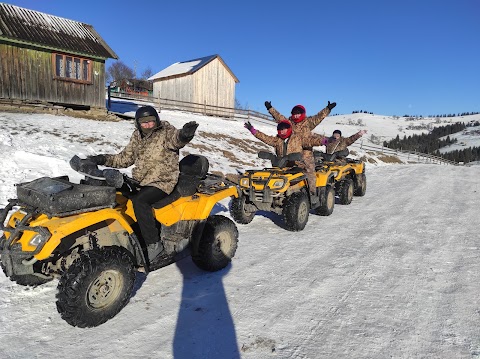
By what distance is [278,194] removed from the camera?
596cm

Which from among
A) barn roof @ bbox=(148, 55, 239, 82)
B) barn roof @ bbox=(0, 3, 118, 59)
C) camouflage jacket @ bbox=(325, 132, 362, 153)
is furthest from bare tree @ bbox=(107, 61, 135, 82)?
camouflage jacket @ bbox=(325, 132, 362, 153)

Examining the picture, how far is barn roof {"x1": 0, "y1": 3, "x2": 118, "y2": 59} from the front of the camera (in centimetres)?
1477

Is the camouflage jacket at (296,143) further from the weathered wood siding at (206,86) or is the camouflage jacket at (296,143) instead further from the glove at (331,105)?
the weathered wood siding at (206,86)

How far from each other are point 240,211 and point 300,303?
293 centimetres

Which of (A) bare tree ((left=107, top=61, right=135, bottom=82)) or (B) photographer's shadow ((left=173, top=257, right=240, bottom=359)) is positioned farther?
(A) bare tree ((left=107, top=61, right=135, bottom=82))

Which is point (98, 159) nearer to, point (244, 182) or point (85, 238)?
point (85, 238)

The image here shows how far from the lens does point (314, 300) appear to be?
3646 mm

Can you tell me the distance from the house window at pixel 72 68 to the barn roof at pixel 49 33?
0.48 meters

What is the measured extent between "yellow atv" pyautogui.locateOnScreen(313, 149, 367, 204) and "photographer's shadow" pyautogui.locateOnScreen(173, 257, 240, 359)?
441 cm

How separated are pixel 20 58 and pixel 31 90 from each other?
140cm

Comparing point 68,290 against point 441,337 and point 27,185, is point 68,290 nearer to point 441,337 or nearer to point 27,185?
point 27,185

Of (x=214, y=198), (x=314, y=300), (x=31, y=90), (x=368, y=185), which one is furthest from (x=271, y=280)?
(x=31, y=90)

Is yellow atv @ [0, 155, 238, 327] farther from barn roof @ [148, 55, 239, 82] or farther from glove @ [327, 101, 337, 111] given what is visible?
barn roof @ [148, 55, 239, 82]

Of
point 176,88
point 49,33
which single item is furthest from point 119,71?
point 49,33
